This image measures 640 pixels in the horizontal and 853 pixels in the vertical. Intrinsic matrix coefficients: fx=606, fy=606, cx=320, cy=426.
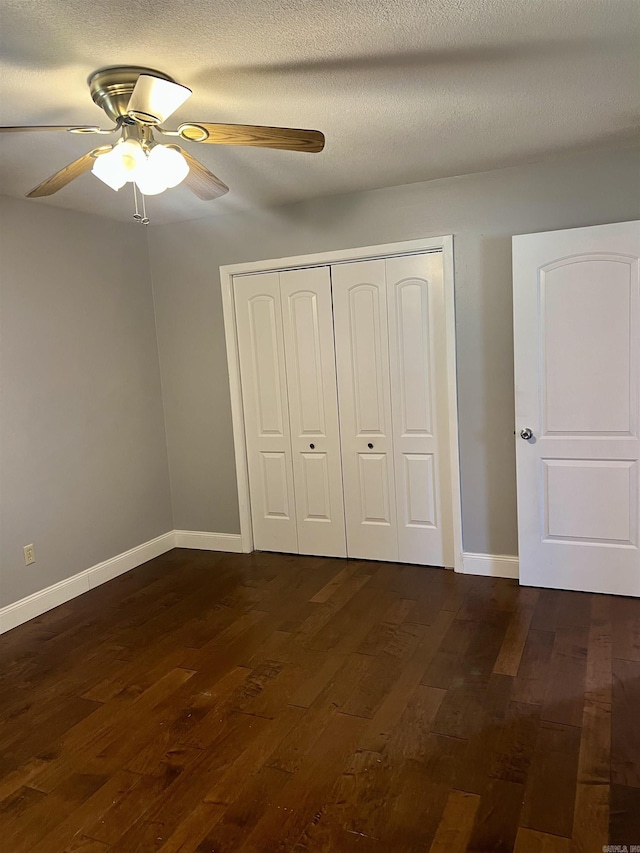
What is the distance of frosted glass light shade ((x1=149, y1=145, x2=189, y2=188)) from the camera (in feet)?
6.62

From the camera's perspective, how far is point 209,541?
4.57 m

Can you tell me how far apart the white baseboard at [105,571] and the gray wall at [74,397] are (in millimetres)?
51

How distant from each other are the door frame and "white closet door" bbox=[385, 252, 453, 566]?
0.06 m

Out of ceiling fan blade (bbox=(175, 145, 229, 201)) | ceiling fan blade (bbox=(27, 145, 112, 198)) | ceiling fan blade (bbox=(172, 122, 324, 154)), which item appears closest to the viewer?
ceiling fan blade (bbox=(172, 122, 324, 154))

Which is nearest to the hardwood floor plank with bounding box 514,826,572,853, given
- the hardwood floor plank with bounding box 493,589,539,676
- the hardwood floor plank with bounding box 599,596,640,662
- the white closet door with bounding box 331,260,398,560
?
the hardwood floor plank with bounding box 493,589,539,676

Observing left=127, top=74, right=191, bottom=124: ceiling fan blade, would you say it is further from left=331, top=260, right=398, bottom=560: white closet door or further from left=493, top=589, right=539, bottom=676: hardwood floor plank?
left=493, top=589, right=539, bottom=676: hardwood floor plank

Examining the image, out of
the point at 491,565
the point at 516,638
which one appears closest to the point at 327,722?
the point at 516,638

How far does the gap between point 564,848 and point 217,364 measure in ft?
11.2

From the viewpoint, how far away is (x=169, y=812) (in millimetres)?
1958

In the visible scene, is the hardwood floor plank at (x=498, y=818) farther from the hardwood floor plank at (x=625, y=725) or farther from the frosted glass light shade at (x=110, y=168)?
the frosted glass light shade at (x=110, y=168)

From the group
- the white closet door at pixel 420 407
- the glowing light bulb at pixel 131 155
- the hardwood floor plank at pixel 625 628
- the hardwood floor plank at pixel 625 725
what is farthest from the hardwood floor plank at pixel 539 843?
the glowing light bulb at pixel 131 155

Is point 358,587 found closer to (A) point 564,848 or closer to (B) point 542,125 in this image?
(A) point 564,848

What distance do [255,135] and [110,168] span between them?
0.50 meters

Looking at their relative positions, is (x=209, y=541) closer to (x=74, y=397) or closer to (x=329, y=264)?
(x=74, y=397)
